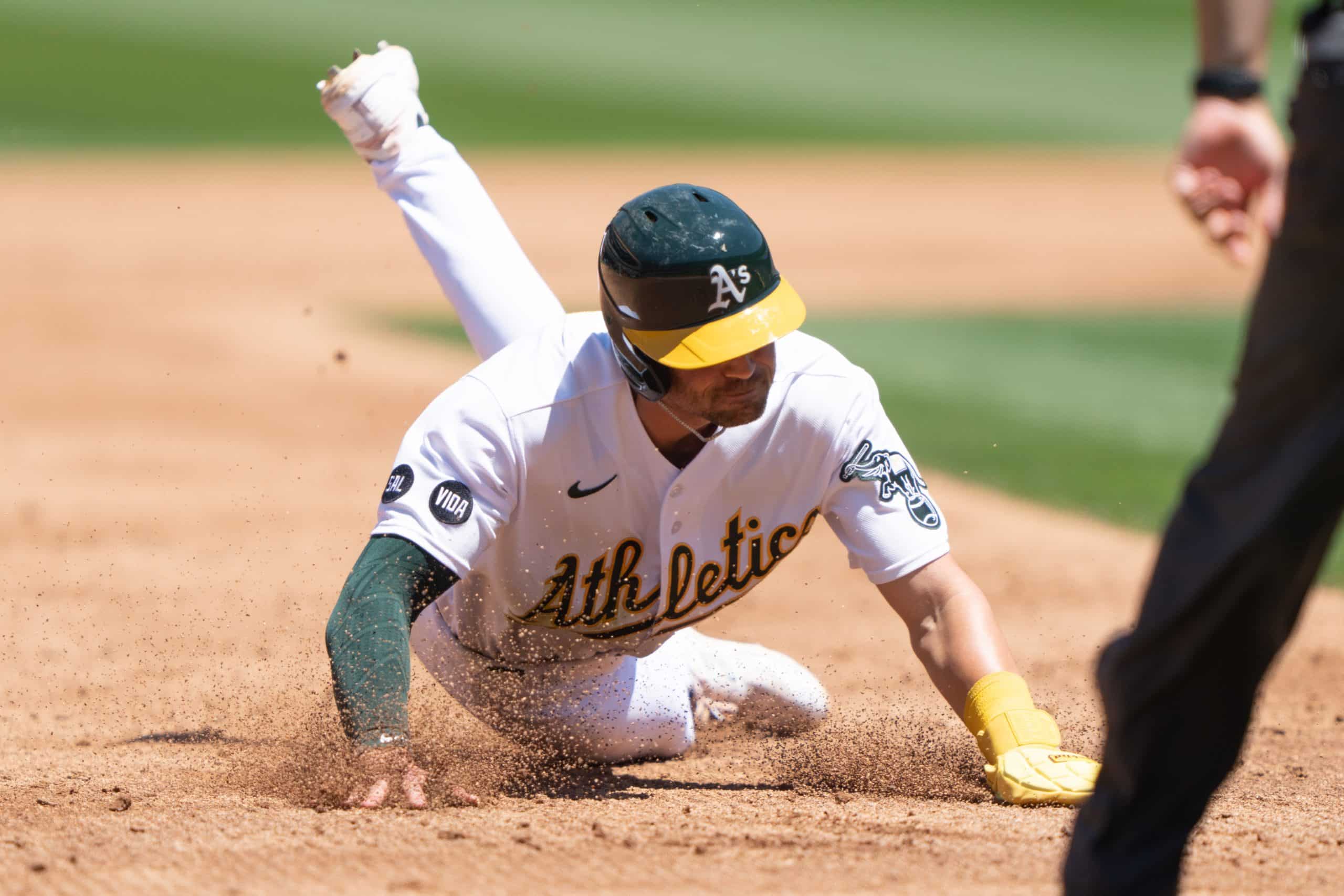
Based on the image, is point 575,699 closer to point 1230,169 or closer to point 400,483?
point 400,483

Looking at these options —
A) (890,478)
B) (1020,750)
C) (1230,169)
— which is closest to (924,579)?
(890,478)

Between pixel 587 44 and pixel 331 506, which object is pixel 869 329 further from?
pixel 587 44

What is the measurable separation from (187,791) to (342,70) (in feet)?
7.01

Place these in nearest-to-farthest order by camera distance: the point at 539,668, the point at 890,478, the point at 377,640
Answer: the point at 377,640, the point at 890,478, the point at 539,668

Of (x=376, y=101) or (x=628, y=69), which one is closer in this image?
(x=376, y=101)

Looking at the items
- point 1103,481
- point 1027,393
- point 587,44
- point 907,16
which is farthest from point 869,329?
point 907,16

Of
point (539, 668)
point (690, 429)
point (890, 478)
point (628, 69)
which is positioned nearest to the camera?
point (690, 429)

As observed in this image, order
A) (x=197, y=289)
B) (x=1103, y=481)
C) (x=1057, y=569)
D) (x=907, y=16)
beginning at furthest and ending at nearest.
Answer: (x=907, y=16)
(x=197, y=289)
(x=1103, y=481)
(x=1057, y=569)

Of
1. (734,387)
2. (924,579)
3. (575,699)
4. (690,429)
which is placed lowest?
(575,699)

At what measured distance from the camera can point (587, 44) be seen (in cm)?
2830

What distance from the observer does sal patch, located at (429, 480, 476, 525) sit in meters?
3.21

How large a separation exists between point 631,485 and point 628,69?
24706mm

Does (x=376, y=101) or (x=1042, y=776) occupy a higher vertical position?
(x=376, y=101)

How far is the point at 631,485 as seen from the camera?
342 centimetres
